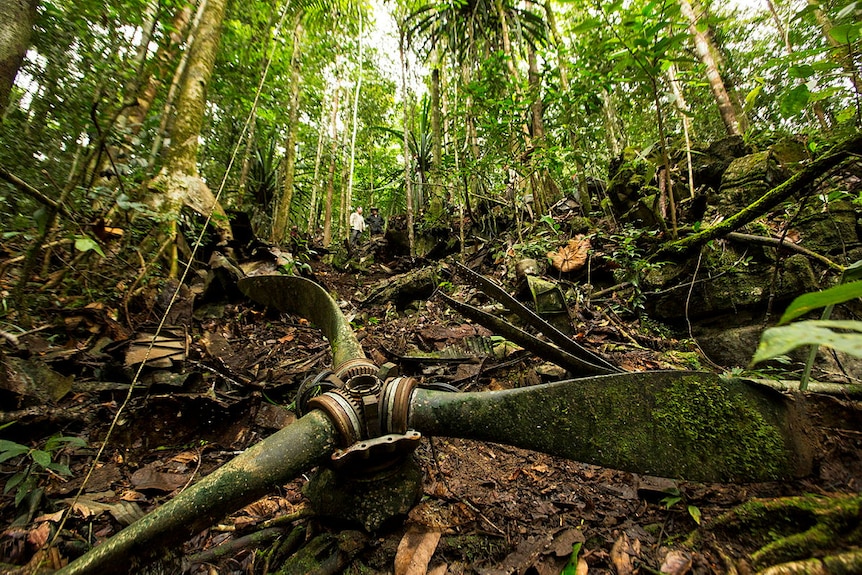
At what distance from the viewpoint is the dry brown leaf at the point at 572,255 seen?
3686 millimetres

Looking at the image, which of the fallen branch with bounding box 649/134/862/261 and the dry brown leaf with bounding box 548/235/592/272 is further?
the dry brown leaf with bounding box 548/235/592/272

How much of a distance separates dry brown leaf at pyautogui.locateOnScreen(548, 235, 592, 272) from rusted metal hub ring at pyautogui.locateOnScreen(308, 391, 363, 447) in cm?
312

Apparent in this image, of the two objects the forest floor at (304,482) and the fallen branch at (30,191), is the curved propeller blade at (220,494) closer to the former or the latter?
the forest floor at (304,482)

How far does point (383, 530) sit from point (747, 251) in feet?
10.4

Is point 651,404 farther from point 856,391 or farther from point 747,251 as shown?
point 747,251

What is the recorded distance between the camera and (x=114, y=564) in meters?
0.80

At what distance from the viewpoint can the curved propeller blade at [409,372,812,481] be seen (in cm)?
98

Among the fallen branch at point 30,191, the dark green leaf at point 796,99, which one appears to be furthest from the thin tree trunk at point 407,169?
the dark green leaf at point 796,99

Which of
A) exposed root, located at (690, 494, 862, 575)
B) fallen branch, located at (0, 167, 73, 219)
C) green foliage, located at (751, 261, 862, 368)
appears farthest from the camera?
fallen branch, located at (0, 167, 73, 219)

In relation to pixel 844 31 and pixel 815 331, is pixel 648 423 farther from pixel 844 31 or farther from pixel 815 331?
pixel 844 31

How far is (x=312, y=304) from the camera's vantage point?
2.17 metres

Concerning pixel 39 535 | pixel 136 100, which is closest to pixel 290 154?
pixel 136 100

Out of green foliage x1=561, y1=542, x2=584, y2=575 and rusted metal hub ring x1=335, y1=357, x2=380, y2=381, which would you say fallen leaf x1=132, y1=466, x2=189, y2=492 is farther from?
green foliage x1=561, y1=542, x2=584, y2=575

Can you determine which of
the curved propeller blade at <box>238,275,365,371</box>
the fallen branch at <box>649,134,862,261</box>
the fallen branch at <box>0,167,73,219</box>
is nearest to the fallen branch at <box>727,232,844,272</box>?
the fallen branch at <box>649,134,862,261</box>
